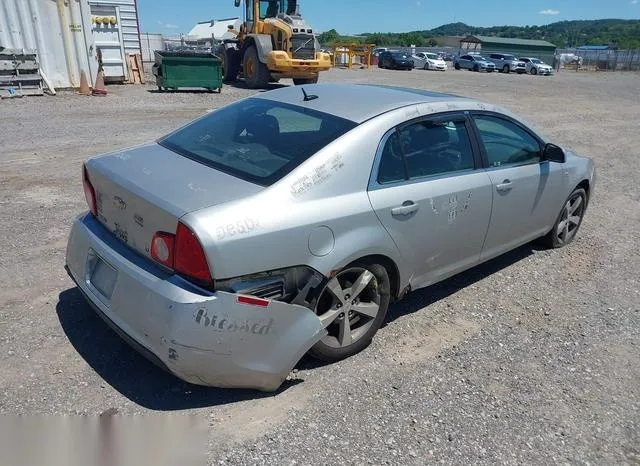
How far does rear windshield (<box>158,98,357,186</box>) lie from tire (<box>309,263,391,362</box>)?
719 mm

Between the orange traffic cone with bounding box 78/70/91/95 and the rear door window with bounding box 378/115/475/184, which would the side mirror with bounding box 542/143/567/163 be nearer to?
the rear door window with bounding box 378/115/475/184

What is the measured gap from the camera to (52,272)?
3.91m

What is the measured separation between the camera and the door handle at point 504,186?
12.2 feet

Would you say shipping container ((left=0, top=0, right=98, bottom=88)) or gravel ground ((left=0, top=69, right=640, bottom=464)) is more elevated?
shipping container ((left=0, top=0, right=98, bottom=88))

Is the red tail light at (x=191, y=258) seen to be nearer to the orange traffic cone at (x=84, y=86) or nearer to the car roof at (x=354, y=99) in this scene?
the car roof at (x=354, y=99)

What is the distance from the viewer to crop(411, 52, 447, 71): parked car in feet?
137

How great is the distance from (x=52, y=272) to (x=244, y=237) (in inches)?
92.8

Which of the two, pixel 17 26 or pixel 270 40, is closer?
pixel 17 26

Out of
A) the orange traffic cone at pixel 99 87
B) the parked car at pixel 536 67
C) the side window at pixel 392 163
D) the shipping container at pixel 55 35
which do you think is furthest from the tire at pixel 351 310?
the parked car at pixel 536 67

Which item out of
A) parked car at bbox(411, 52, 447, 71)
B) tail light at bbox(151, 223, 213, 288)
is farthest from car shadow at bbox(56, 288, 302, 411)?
parked car at bbox(411, 52, 447, 71)

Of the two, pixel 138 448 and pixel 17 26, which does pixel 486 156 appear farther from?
pixel 17 26

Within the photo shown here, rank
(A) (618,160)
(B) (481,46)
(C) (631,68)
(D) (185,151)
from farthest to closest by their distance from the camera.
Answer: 1. (B) (481,46)
2. (C) (631,68)
3. (A) (618,160)
4. (D) (185,151)

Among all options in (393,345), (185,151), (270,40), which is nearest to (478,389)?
(393,345)

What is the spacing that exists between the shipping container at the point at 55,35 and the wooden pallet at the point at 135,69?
222cm
